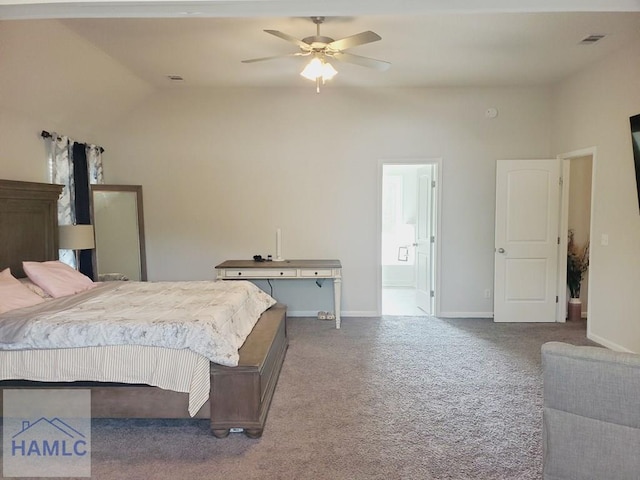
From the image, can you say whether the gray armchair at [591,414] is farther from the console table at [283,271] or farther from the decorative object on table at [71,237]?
the decorative object on table at [71,237]

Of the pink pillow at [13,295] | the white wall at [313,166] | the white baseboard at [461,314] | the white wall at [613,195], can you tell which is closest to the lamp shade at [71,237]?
the pink pillow at [13,295]

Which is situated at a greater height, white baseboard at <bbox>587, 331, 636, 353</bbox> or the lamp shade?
the lamp shade

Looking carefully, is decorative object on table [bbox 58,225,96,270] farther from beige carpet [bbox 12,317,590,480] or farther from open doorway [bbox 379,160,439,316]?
open doorway [bbox 379,160,439,316]

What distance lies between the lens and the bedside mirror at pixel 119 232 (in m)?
5.23

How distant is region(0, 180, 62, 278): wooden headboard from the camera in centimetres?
360

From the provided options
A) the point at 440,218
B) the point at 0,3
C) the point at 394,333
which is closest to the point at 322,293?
the point at 394,333

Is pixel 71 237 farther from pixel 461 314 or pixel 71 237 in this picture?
pixel 461 314

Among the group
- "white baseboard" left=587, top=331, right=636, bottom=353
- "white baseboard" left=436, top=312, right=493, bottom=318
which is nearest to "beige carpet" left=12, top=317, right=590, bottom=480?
"white baseboard" left=587, top=331, right=636, bottom=353

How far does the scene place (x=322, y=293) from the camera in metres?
5.53

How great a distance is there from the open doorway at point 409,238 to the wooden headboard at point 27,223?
3713 mm

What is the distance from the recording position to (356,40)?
306 centimetres

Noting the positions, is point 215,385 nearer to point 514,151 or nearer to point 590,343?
point 590,343

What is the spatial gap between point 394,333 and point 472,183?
2216mm

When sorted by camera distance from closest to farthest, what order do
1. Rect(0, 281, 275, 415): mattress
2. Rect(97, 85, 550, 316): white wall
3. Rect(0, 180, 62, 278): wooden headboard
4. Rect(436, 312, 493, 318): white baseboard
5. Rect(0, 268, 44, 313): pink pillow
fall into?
1. Rect(0, 281, 275, 415): mattress
2. Rect(0, 268, 44, 313): pink pillow
3. Rect(0, 180, 62, 278): wooden headboard
4. Rect(97, 85, 550, 316): white wall
5. Rect(436, 312, 493, 318): white baseboard
